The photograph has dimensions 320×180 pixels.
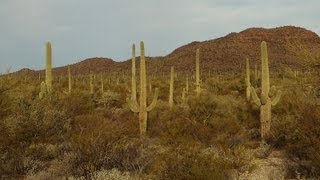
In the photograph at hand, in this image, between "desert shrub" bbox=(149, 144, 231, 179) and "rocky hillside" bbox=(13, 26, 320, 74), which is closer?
"desert shrub" bbox=(149, 144, 231, 179)

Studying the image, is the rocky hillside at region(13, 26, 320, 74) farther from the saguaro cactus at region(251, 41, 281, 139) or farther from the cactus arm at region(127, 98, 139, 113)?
the cactus arm at region(127, 98, 139, 113)

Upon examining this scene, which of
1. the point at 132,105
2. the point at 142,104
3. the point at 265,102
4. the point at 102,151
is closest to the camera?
the point at 102,151

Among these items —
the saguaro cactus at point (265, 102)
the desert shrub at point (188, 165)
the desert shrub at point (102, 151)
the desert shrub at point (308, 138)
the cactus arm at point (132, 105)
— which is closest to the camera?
the desert shrub at point (188, 165)

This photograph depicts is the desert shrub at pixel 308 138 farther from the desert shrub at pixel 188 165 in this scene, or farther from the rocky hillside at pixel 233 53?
the rocky hillside at pixel 233 53

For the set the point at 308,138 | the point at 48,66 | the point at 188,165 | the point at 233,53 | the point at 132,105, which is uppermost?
the point at 233,53

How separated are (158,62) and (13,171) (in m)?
71.6

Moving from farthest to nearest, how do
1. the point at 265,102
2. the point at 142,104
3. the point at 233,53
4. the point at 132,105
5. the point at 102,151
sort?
the point at 233,53 → the point at 142,104 → the point at 132,105 → the point at 265,102 → the point at 102,151

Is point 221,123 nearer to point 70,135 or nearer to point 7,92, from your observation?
point 70,135

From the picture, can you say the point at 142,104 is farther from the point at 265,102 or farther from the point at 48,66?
the point at 265,102

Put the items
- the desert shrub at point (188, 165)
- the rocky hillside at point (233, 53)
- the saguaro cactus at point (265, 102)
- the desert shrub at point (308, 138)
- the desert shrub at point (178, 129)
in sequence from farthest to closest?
the rocky hillside at point (233, 53) → the saguaro cactus at point (265, 102) → the desert shrub at point (178, 129) → the desert shrub at point (308, 138) → the desert shrub at point (188, 165)

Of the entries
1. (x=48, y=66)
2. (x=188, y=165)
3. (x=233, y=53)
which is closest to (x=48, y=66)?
(x=48, y=66)

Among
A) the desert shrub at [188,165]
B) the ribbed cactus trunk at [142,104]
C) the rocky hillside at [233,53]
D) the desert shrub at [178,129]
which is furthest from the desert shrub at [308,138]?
the rocky hillside at [233,53]

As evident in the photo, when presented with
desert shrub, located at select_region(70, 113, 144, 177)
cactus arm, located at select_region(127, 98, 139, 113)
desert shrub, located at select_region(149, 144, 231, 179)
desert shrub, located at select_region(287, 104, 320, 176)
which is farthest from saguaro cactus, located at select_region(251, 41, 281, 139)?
desert shrub, located at select_region(149, 144, 231, 179)

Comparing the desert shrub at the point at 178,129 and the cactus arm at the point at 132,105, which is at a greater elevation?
the cactus arm at the point at 132,105
